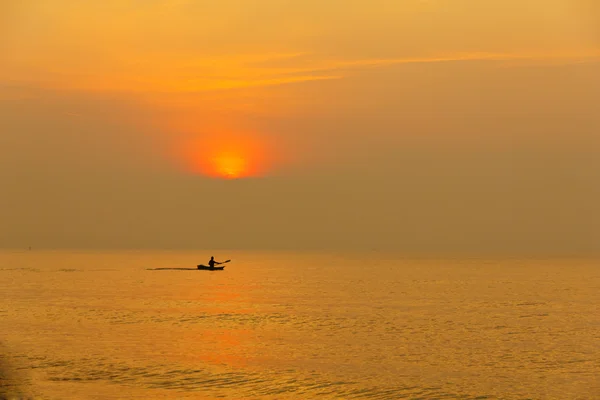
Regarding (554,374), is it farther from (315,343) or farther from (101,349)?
(101,349)

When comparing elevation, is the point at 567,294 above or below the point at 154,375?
above

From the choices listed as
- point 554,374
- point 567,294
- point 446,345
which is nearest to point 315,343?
point 446,345

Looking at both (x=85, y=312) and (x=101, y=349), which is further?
(x=85, y=312)

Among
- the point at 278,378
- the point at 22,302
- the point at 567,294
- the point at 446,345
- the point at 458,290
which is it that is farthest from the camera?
the point at 458,290

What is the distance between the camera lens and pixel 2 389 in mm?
37188

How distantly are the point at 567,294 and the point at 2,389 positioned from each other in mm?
93545

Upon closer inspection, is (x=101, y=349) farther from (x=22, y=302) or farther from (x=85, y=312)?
(x=22, y=302)

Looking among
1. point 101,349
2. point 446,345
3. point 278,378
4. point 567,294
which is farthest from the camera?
point 567,294

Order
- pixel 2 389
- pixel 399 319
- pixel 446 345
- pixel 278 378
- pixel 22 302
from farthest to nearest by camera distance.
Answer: pixel 22 302 → pixel 399 319 → pixel 446 345 → pixel 278 378 → pixel 2 389

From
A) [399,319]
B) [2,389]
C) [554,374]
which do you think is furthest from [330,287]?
[2,389]

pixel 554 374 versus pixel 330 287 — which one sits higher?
pixel 330 287

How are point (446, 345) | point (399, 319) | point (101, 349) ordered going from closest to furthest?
point (101, 349) → point (446, 345) → point (399, 319)

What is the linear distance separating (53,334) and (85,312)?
18.6 meters

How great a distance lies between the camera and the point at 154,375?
43031mm
